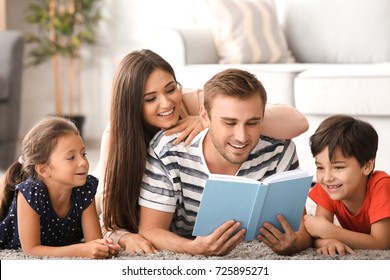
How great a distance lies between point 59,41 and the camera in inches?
215

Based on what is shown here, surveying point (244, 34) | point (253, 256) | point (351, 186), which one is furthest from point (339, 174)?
point (244, 34)

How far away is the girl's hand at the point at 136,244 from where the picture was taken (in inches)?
82.1

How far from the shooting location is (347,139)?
2.15m

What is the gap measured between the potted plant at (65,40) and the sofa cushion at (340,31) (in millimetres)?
1666

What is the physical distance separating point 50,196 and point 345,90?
1478mm

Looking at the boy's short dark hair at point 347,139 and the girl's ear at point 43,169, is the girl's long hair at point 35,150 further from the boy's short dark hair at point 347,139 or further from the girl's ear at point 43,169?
the boy's short dark hair at point 347,139

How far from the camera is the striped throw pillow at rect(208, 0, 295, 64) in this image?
3.89 m

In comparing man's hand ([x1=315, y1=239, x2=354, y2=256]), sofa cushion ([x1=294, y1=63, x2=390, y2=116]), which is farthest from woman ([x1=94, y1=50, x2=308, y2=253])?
sofa cushion ([x1=294, y1=63, x2=390, y2=116])

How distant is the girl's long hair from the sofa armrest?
5.16 ft

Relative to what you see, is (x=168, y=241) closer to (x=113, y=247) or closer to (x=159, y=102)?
(x=113, y=247)

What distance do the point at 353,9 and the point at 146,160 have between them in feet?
6.79

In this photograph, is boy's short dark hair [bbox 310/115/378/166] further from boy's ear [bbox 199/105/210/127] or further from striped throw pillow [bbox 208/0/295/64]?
striped throw pillow [bbox 208/0/295/64]

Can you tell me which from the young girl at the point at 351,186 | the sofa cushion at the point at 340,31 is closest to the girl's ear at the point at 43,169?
the young girl at the point at 351,186
